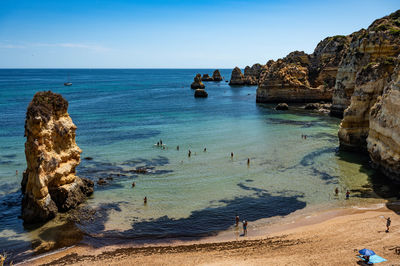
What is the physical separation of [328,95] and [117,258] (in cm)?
7721

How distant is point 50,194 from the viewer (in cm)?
2520

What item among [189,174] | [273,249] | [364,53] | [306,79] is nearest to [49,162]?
[189,174]

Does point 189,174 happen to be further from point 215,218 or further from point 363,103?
point 363,103

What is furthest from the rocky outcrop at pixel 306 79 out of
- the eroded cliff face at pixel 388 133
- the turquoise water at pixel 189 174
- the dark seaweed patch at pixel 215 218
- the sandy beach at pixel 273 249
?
the sandy beach at pixel 273 249

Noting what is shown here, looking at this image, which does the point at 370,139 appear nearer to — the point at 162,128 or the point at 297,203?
the point at 297,203

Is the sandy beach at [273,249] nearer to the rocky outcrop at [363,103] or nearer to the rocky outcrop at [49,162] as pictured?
the rocky outcrop at [49,162]

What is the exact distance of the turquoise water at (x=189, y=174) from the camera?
24047 mm

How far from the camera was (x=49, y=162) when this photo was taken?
2450cm

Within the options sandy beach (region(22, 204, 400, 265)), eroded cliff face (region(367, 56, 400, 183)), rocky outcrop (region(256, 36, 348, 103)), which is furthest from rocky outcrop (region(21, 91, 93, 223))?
rocky outcrop (region(256, 36, 348, 103))

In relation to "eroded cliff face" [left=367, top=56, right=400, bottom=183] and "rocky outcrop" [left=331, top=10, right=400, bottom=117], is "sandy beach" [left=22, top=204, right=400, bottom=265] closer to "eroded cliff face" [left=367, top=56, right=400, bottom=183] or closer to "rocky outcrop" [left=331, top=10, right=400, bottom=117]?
"eroded cliff face" [left=367, top=56, right=400, bottom=183]

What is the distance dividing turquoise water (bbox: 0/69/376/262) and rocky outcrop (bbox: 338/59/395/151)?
2865 mm

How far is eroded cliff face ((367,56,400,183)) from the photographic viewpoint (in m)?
28.0

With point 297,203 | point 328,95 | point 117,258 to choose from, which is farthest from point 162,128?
point 328,95

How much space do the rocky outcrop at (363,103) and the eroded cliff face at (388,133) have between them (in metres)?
5.10
